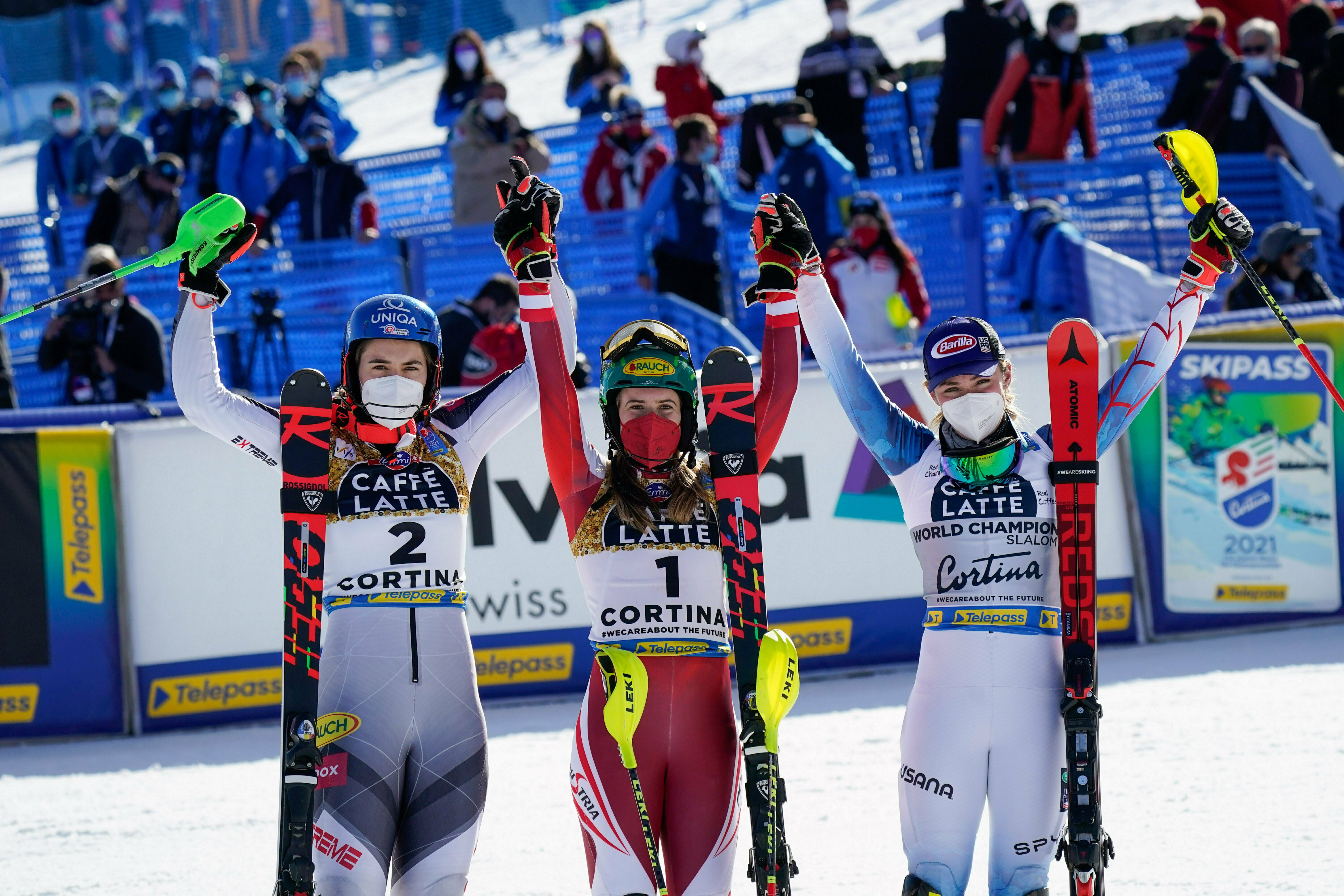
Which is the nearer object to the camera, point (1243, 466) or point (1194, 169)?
point (1194, 169)

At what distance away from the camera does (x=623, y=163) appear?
12.0m

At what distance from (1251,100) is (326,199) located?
7.01m

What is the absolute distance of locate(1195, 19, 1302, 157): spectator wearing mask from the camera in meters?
11.5

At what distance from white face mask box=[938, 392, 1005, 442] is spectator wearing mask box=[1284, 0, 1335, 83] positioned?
9309 mm

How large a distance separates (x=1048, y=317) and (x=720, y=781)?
7472 mm

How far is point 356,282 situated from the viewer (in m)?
11.5

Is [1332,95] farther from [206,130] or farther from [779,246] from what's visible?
[206,130]

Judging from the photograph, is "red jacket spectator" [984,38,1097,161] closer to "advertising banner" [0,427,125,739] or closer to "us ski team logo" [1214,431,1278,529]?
"us ski team logo" [1214,431,1278,529]

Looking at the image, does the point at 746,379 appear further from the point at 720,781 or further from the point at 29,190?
the point at 29,190

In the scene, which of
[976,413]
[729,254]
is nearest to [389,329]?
[976,413]

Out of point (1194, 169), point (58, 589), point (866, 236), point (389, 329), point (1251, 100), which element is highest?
point (1251, 100)

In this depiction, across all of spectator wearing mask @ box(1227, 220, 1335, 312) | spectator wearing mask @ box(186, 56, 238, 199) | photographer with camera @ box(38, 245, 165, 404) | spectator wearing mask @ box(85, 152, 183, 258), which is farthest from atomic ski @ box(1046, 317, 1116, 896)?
spectator wearing mask @ box(186, 56, 238, 199)

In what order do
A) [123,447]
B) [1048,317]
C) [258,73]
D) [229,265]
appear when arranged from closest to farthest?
[123,447] → [1048,317] → [229,265] → [258,73]

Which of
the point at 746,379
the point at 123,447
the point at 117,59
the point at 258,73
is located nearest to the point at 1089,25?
the point at 258,73
